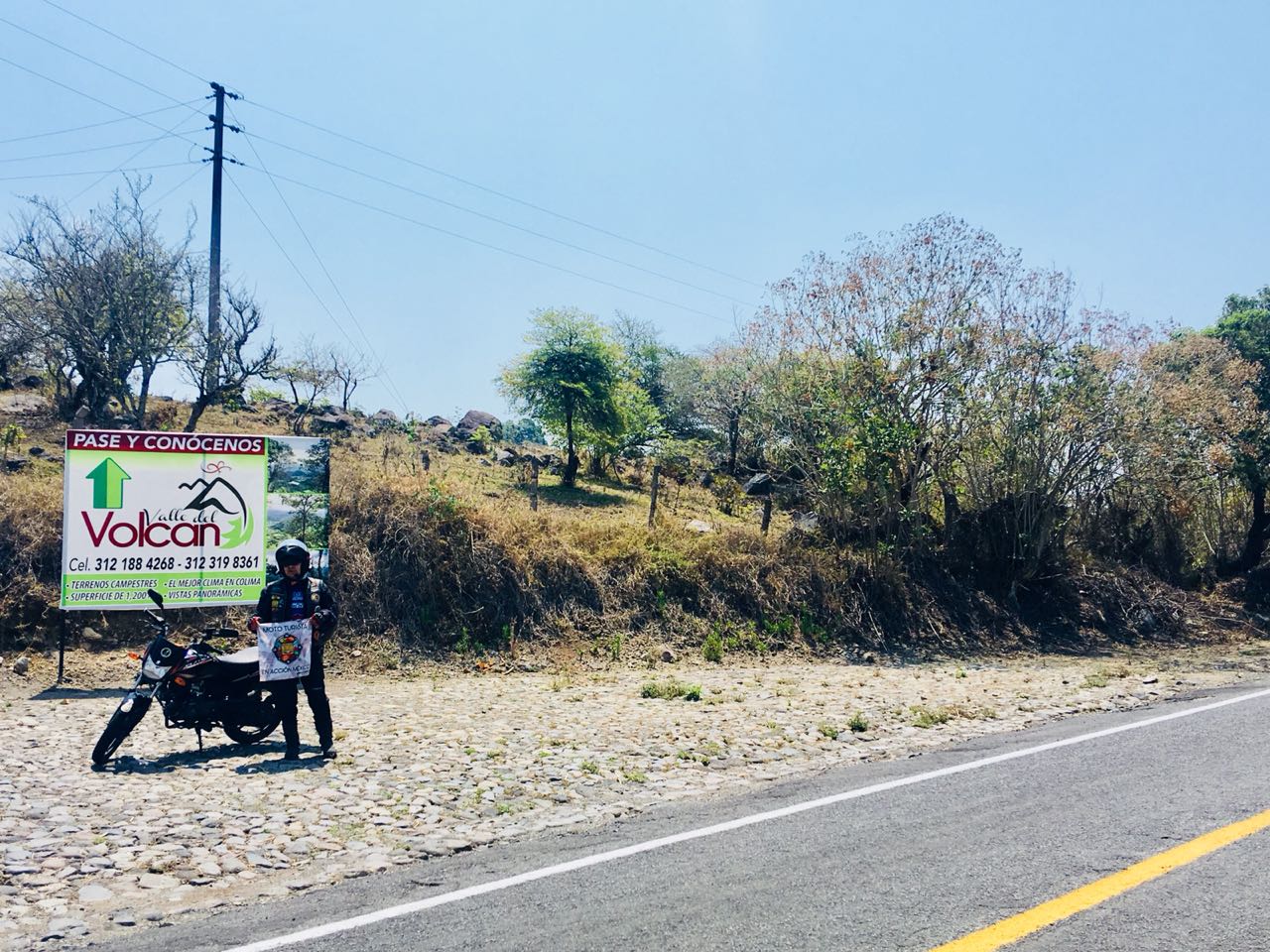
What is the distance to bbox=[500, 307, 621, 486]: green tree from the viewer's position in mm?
28750

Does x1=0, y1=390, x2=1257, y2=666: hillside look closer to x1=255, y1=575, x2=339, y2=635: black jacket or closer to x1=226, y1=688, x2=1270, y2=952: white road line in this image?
x1=255, y1=575, x2=339, y2=635: black jacket

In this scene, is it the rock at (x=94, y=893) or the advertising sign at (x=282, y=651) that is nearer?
the rock at (x=94, y=893)

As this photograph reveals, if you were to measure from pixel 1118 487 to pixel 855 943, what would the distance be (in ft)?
67.3

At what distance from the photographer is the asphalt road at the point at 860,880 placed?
4.43m

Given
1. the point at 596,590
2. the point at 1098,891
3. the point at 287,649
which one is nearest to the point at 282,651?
the point at 287,649

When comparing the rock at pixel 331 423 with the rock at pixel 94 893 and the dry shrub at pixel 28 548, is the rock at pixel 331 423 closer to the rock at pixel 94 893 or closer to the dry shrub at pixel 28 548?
the dry shrub at pixel 28 548

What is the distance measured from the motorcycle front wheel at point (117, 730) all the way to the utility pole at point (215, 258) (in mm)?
16026

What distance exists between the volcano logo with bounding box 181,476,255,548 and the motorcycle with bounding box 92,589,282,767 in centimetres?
386

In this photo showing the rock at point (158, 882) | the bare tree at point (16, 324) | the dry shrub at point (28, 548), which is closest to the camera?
the rock at point (158, 882)

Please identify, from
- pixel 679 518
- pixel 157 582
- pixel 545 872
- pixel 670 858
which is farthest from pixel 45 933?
pixel 679 518

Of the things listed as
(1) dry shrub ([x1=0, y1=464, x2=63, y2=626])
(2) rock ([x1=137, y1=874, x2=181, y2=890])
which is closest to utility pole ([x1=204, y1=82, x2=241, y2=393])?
(1) dry shrub ([x1=0, y1=464, x2=63, y2=626])

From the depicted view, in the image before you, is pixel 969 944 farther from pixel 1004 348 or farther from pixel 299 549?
pixel 1004 348

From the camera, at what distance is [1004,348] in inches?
719

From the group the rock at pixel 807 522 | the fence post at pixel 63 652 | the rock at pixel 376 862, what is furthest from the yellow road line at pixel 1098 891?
the rock at pixel 807 522
